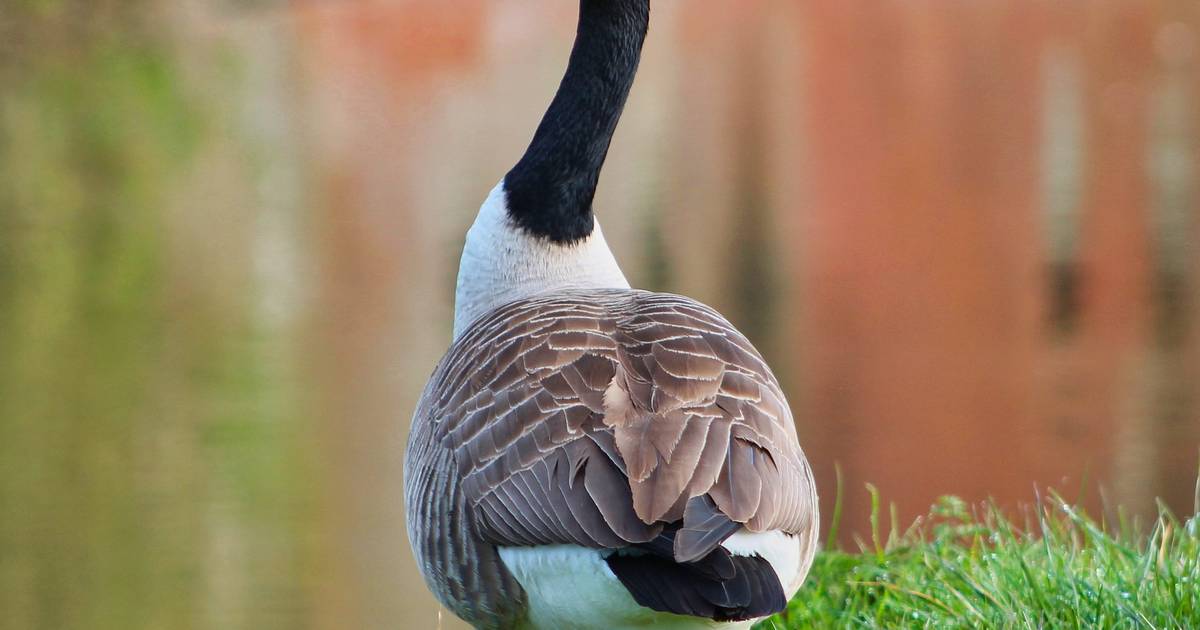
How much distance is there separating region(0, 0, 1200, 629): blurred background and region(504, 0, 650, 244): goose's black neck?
7.64 feet

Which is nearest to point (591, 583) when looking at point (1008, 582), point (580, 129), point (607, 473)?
point (607, 473)

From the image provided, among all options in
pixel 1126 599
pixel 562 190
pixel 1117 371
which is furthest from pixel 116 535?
pixel 1117 371

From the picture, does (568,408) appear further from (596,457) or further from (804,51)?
(804,51)

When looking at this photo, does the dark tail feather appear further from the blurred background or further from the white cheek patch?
the blurred background

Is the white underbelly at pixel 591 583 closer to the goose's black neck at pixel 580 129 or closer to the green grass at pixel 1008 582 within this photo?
the green grass at pixel 1008 582

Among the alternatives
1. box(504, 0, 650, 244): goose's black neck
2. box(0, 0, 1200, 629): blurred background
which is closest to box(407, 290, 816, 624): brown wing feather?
box(504, 0, 650, 244): goose's black neck

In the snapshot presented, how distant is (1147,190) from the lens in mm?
24000

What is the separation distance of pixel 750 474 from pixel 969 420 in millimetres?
10169

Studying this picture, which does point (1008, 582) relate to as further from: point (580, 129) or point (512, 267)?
point (580, 129)

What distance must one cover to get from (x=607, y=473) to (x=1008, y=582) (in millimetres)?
1369

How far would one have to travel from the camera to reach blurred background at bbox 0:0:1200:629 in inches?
423

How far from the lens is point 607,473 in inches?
133

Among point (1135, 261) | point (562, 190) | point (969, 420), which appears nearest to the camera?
point (562, 190)

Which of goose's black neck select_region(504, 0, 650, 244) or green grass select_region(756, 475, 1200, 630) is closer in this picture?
green grass select_region(756, 475, 1200, 630)
